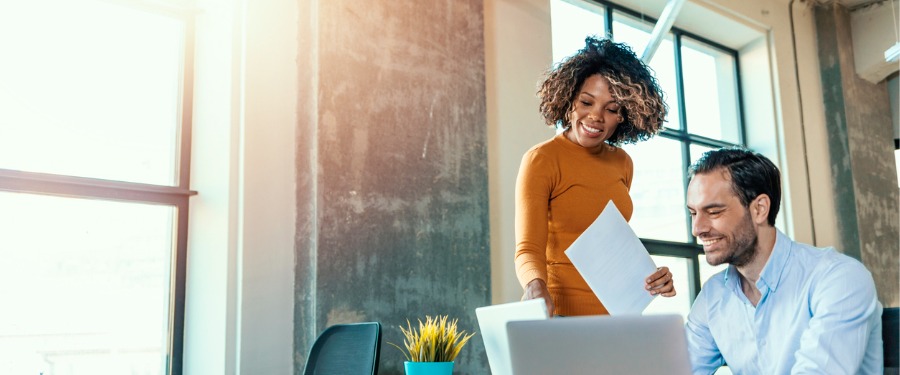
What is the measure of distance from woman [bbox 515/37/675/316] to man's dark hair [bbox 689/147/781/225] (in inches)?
19.8

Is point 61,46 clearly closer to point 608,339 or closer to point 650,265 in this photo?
point 650,265

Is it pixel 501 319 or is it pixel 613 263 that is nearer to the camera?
pixel 501 319

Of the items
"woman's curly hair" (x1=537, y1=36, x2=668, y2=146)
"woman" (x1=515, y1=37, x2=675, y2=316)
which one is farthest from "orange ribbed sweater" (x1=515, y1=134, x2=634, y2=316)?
"woman's curly hair" (x1=537, y1=36, x2=668, y2=146)

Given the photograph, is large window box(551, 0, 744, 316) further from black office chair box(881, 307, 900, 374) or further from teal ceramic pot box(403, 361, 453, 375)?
black office chair box(881, 307, 900, 374)

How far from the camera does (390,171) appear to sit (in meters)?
3.61

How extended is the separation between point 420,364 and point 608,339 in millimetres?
1860

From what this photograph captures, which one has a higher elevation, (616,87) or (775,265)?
(616,87)

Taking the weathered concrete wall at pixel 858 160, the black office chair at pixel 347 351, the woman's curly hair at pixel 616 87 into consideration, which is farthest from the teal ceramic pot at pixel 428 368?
the weathered concrete wall at pixel 858 160

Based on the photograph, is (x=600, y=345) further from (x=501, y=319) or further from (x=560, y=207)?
(x=560, y=207)

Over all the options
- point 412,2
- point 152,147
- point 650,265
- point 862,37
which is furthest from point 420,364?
point 862,37

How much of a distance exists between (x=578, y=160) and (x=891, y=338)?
97 centimetres

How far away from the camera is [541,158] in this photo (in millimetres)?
2314

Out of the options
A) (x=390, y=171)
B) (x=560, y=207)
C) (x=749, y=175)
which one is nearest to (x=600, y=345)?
(x=749, y=175)

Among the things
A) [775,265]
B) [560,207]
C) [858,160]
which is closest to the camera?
[775,265]
